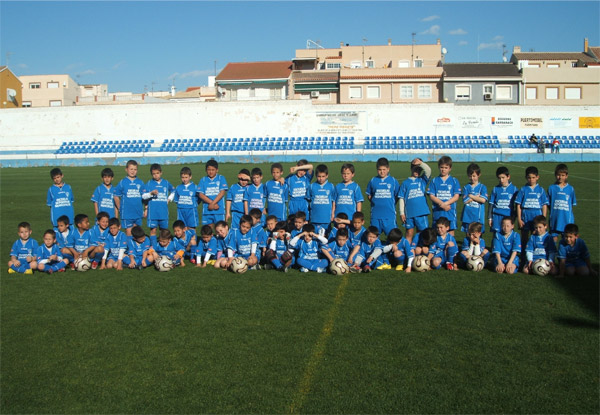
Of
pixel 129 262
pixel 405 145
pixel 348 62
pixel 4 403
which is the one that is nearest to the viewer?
pixel 4 403

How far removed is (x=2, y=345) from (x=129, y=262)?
3.11 m

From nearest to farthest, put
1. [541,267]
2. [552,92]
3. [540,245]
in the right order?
[541,267] < [540,245] < [552,92]

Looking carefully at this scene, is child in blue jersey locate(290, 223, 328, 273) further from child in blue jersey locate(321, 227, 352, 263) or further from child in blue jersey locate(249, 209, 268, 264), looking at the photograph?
child in blue jersey locate(249, 209, 268, 264)

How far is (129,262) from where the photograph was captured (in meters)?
8.38

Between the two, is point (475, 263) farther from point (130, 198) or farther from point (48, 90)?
point (48, 90)

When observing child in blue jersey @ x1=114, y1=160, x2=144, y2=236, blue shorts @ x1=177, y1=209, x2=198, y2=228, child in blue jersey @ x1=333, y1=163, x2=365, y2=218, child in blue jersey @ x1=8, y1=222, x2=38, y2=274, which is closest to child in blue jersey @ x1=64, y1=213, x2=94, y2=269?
child in blue jersey @ x1=8, y1=222, x2=38, y2=274

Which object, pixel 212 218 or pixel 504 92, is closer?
pixel 212 218

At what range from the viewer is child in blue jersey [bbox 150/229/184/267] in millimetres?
8273

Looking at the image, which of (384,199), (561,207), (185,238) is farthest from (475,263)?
(185,238)

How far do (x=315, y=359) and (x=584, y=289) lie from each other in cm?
380

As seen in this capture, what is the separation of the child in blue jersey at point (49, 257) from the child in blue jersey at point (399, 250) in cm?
479

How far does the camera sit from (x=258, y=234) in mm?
8305

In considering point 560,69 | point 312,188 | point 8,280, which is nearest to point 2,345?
point 8,280

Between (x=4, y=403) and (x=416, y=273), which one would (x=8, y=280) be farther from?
(x=416, y=273)
